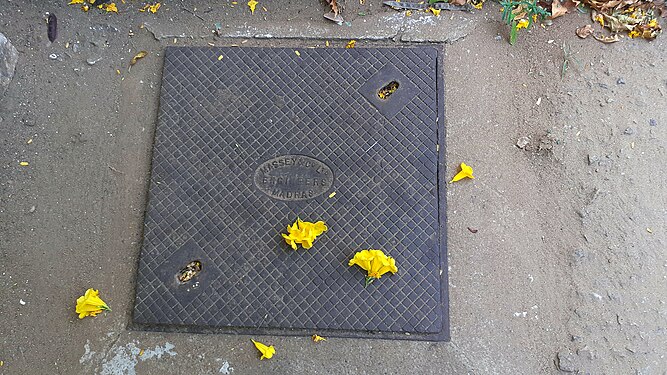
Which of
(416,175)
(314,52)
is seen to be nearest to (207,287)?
(416,175)

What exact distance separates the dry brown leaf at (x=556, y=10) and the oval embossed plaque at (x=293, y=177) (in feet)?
4.23

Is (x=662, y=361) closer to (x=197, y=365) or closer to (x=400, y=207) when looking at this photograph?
(x=400, y=207)

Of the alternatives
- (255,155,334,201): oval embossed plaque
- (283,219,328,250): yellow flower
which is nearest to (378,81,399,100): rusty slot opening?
(255,155,334,201): oval embossed plaque

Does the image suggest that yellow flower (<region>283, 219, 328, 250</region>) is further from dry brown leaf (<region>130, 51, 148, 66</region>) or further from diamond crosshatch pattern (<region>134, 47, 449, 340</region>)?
dry brown leaf (<region>130, 51, 148, 66</region>)

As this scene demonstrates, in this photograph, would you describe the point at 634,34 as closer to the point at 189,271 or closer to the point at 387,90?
the point at 387,90

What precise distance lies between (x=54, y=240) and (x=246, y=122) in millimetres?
901

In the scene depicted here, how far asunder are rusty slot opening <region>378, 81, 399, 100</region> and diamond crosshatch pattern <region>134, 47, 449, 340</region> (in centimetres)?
7

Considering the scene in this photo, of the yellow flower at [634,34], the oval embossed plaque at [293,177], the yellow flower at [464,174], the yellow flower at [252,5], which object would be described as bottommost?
the oval embossed plaque at [293,177]

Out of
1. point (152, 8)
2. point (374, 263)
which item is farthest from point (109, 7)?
point (374, 263)

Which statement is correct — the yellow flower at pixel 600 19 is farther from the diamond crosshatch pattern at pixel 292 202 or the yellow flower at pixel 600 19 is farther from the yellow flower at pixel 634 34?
the diamond crosshatch pattern at pixel 292 202

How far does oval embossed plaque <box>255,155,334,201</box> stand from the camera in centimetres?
249

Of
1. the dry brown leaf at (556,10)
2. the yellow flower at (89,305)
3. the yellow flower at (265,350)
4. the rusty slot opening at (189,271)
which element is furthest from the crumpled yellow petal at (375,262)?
the dry brown leaf at (556,10)

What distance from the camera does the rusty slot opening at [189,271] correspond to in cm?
237

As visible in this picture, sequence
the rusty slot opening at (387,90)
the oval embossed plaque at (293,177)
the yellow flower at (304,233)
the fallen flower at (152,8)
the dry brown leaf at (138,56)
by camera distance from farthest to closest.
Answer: the fallen flower at (152,8) < the dry brown leaf at (138,56) < the rusty slot opening at (387,90) < the oval embossed plaque at (293,177) < the yellow flower at (304,233)
